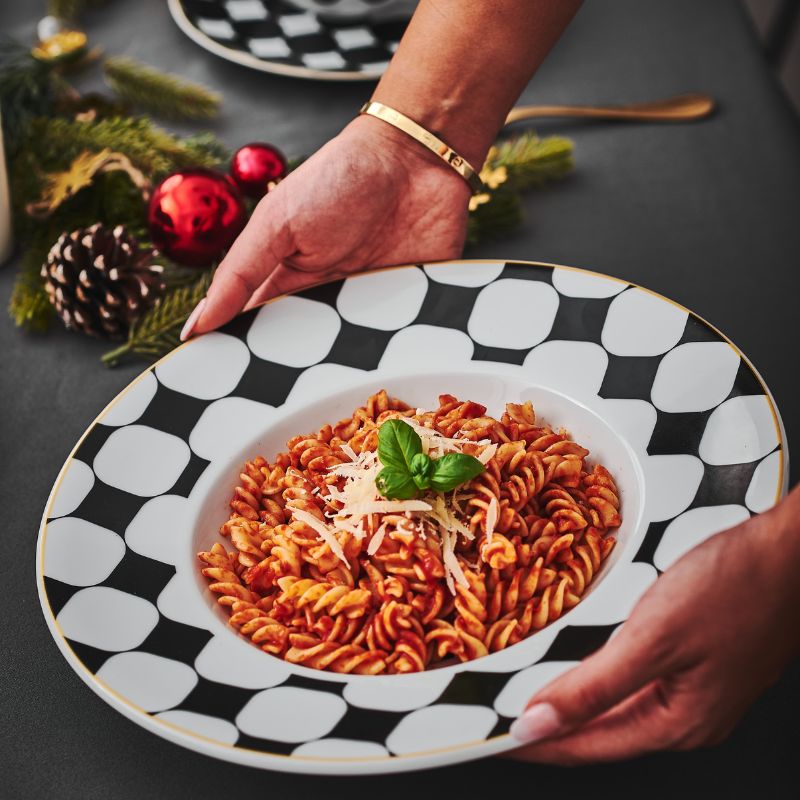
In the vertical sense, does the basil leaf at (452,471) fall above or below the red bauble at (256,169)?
above

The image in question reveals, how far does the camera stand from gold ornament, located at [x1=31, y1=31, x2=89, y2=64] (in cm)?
255

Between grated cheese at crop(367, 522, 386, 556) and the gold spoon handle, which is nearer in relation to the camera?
grated cheese at crop(367, 522, 386, 556)

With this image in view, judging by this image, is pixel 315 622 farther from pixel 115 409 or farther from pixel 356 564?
pixel 115 409

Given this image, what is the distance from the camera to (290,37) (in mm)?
2623

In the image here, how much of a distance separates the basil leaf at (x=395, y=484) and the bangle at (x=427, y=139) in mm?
852

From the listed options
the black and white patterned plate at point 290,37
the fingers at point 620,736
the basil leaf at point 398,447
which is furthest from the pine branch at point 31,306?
the fingers at point 620,736

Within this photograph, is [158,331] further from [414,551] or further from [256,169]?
[414,551]

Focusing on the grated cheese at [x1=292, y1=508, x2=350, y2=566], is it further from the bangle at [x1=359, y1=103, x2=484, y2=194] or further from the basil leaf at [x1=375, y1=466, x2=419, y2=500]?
the bangle at [x1=359, y1=103, x2=484, y2=194]

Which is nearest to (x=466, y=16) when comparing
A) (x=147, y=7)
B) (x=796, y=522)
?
(x=796, y=522)

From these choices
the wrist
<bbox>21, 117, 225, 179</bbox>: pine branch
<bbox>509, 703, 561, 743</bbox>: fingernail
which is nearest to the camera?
<bbox>509, 703, 561, 743</bbox>: fingernail

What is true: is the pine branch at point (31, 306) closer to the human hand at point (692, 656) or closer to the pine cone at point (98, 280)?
the pine cone at point (98, 280)

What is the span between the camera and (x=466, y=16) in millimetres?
1837

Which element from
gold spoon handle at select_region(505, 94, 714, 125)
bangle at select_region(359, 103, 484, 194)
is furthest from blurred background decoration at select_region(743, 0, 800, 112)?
bangle at select_region(359, 103, 484, 194)

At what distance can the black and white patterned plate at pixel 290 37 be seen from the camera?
8.11ft
